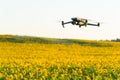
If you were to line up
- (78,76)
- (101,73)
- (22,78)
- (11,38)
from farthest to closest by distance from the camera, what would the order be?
(11,38), (101,73), (78,76), (22,78)

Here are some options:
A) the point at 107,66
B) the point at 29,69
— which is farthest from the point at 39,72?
the point at 107,66

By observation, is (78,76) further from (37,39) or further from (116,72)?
(37,39)

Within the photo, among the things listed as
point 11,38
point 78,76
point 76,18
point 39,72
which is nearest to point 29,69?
point 39,72

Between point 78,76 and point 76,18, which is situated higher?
point 76,18

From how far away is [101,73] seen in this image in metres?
25.8

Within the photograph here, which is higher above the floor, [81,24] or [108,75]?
[81,24]

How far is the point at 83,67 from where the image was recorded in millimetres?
29062

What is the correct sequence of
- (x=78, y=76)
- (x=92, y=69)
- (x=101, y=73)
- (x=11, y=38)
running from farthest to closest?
(x=11, y=38), (x=92, y=69), (x=101, y=73), (x=78, y=76)

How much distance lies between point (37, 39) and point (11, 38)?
4800 millimetres

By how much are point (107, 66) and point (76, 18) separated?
53.5 ft

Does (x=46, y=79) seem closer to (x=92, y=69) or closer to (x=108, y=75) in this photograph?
(x=108, y=75)

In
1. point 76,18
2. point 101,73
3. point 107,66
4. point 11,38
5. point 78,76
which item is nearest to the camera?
point 78,76

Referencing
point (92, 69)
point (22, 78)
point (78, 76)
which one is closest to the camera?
point (22, 78)

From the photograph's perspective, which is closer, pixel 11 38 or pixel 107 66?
pixel 107 66
